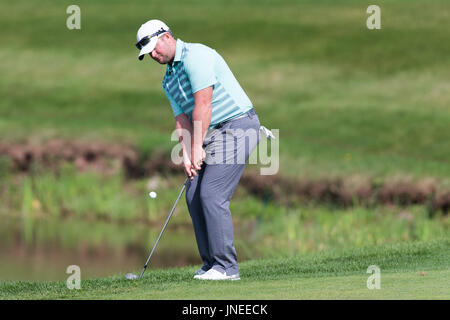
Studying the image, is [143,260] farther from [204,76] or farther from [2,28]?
[2,28]

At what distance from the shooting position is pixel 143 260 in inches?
595

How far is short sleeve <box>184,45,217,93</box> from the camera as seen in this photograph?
7.94m

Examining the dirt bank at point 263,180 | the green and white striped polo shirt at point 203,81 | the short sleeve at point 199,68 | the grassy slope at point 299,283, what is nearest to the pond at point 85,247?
the dirt bank at point 263,180

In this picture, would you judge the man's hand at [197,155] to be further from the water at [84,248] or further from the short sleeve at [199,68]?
the water at [84,248]

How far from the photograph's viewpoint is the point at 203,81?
26.0 ft

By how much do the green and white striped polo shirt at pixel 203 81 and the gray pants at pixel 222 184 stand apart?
0.12m

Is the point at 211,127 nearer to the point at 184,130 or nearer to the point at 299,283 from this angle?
the point at 184,130

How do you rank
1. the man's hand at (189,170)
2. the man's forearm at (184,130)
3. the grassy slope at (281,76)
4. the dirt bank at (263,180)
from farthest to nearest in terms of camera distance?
1. the grassy slope at (281,76)
2. the dirt bank at (263,180)
3. the man's forearm at (184,130)
4. the man's hand at (189,170)

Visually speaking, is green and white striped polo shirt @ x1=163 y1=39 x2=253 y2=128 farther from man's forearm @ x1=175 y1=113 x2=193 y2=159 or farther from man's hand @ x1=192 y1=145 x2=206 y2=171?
man's hand @ x1=192 y1=145 x2=206 y2=171

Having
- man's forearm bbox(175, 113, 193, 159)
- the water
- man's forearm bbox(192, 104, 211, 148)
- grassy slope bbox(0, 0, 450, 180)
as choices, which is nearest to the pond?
→ the water

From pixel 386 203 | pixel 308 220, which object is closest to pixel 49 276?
pixel 308 220

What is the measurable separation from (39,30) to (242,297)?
2745 cm

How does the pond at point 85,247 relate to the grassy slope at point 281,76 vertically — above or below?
below

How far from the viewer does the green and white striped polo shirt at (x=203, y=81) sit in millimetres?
7953
